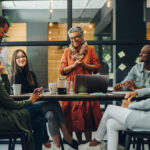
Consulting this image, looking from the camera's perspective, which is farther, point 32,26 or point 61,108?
point 32,26

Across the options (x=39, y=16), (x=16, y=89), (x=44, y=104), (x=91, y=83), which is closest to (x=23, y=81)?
(x=44, y=104)

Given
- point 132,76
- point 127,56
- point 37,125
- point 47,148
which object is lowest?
point 47,148

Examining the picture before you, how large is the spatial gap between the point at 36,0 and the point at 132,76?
2347 millimetres

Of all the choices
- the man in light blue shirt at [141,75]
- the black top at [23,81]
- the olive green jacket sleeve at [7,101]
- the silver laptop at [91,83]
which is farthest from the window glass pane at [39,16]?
the olive green jacket sleeve at [7,101]

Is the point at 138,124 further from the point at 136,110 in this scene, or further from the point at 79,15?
the point at 79,15

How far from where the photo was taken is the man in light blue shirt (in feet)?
9.45

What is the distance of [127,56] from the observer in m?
4.40

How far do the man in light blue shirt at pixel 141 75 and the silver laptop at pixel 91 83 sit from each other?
0.75 feet

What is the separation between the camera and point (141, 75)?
3.25 meters

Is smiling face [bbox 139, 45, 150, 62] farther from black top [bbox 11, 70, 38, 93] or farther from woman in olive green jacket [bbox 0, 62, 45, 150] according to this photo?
woman in olive green jacket [bbox 0, 62, 45, 150]

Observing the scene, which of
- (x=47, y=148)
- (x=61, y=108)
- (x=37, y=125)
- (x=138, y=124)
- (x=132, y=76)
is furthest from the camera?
(x=132, y=76)

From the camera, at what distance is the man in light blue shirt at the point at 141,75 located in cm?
288

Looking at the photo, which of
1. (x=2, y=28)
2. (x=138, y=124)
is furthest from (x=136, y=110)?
(x=2, y=28)

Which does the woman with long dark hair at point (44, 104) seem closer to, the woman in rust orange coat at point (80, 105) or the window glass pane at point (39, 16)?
the woman in rust orange coat at point (80, 105)
